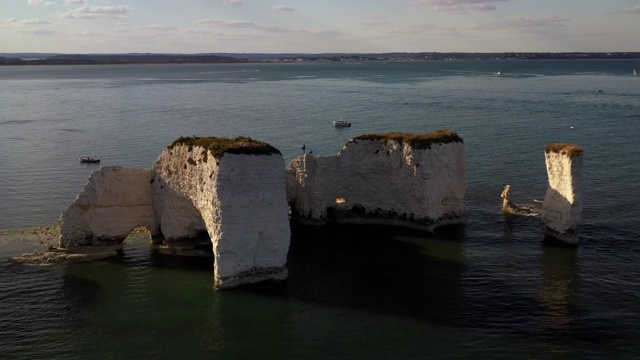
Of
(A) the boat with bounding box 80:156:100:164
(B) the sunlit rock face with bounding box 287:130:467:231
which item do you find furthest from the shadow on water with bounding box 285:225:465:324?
(A) the boat with bounding box 80:156:100:164

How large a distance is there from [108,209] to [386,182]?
21.9 m

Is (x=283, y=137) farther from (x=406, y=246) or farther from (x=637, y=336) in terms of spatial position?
(x=637, y=336)

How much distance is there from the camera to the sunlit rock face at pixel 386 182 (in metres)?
46.8

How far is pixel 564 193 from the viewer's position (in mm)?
43906

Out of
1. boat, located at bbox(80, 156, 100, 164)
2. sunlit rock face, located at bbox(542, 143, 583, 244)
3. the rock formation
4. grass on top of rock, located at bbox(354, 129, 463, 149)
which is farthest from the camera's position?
boat, located at bbox(80, 156, 100, 164)

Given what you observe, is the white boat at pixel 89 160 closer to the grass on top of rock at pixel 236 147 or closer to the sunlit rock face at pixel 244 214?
the grass on top of rock at pixel 236 147

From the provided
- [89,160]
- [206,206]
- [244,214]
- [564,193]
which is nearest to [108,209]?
[206,206]

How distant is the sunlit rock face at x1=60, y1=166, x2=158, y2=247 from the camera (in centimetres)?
4284

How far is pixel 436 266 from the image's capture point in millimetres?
40000

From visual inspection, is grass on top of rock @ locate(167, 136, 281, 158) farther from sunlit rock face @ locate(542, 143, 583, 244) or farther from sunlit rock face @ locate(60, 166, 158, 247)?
sunlit rock face @ locate(542, 143, 583, 244)

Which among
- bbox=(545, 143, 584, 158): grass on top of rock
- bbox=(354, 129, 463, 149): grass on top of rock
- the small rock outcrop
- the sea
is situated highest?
bbox=(354, 129, 463, 149): grass on top of rock

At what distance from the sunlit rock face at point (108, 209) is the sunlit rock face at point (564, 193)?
30.9 m

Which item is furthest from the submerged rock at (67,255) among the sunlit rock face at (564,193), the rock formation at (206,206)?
the sunlit rock face at (564,193)

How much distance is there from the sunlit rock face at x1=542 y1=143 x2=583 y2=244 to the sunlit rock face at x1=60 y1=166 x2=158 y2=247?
30926 millimetres
